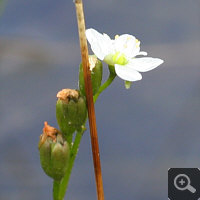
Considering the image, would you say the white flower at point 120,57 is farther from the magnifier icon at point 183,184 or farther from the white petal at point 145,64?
the magnifier icon at point 183,184

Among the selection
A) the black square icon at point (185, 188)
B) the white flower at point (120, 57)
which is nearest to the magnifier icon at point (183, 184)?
the black square icon at point (185, 188)

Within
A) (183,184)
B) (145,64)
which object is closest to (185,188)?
(183,184)

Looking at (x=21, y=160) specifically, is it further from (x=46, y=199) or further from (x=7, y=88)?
A: (x=7, y=88)

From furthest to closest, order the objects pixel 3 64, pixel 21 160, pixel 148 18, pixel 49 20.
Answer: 1. pixel 148 18
2. pixel 49 20
3. pixel 3 64
4. pixel 21 160

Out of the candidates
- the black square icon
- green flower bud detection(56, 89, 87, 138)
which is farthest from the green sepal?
the black square icon

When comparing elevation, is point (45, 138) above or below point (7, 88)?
below

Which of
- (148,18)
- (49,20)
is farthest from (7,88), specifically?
(148,18)

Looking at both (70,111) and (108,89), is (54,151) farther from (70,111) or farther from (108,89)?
(108,89)

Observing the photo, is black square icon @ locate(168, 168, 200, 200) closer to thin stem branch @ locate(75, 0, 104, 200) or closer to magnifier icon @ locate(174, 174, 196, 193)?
magnifier icon @ locate(174, 174, 196, 193)
